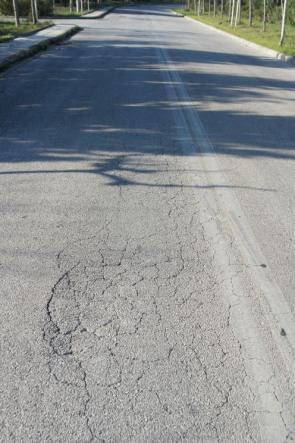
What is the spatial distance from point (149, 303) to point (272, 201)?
2307 millimetres

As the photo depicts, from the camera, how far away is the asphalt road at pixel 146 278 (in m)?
2.63

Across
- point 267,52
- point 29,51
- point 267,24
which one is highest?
point 29,51

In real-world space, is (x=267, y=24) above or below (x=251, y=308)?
below

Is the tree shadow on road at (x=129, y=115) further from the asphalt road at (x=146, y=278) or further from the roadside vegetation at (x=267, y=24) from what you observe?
the roadside vegetation at (x=267, y=24)

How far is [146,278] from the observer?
150 inches

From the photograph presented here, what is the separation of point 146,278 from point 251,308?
755 millimetres

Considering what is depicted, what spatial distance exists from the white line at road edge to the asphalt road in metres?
0.01

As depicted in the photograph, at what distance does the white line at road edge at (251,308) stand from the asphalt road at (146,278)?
10 millimetres

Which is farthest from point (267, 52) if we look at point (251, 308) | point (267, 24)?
point (251, 308)

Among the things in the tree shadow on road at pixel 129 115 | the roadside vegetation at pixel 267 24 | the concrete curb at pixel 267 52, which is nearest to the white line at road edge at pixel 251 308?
the tree shadow on road at pixel 129 115

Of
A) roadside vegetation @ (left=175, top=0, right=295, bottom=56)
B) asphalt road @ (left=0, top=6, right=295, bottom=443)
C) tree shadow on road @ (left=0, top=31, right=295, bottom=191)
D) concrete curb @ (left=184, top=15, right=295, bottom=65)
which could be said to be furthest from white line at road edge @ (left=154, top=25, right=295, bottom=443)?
roadside vegetation @ (left=175, top=0, right=295, bottom=56)

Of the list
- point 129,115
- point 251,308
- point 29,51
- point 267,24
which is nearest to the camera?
point 251,308

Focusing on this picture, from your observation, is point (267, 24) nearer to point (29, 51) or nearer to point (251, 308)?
point (29, 51)

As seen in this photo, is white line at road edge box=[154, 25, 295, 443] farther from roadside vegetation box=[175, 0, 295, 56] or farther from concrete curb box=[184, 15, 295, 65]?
roadside vegetation box=[175, 0, 295, 56]
